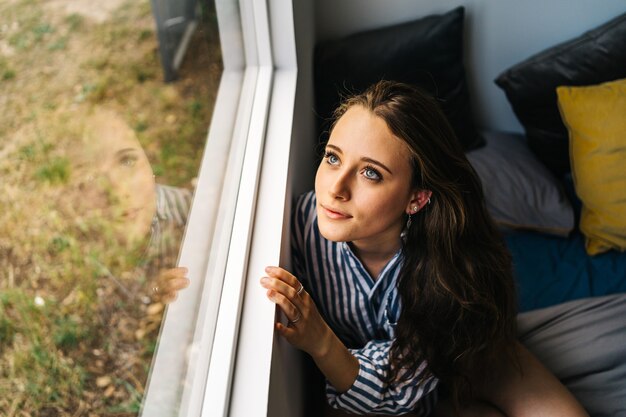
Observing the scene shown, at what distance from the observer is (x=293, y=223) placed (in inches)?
48.8

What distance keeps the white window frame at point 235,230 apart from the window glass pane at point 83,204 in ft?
0.13

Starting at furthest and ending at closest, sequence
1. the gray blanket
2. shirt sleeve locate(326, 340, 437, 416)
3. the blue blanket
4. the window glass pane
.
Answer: the blue blanket, the gray blanket, shirt sleeve locate(326, 340, 437, 416), the window glass pane

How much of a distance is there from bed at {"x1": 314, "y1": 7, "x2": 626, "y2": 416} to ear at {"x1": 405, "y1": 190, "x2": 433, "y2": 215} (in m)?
0.61

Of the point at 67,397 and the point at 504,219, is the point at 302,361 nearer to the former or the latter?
the point at 67,397

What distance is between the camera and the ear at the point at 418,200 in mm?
1016

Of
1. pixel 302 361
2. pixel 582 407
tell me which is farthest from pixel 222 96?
pixel 582 407

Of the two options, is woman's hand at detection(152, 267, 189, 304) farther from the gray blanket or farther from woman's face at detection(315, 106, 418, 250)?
the gray blanket

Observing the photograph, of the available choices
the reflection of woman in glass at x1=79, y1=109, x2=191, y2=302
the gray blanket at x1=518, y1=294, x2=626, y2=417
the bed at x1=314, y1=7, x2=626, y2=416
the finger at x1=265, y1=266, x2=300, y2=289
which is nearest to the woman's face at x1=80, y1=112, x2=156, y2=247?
the reflection of woman in glass at x1=79, y1=109, x2=191, y2=302

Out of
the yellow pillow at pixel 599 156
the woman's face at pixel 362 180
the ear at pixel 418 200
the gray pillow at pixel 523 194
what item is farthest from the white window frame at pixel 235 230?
the yellow pillow at pixel 599 156

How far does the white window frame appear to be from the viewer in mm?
871

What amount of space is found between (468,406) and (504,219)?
590 mm

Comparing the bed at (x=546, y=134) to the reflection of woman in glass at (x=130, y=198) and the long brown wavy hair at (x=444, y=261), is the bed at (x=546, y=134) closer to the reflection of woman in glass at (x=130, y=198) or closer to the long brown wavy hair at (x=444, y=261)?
the long brown wavy hair at (x=444, y=261)

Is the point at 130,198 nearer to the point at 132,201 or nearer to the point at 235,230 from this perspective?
the point at 132,201

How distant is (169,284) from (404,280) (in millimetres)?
411
